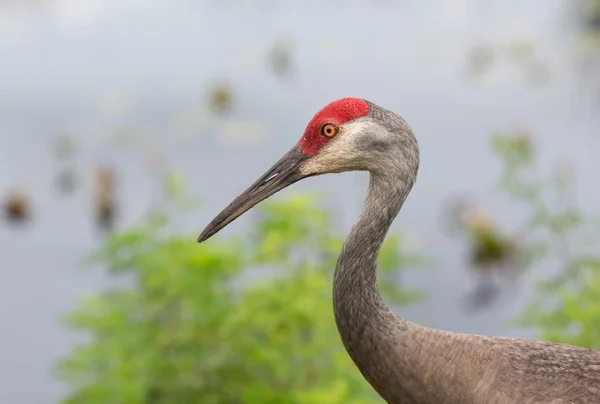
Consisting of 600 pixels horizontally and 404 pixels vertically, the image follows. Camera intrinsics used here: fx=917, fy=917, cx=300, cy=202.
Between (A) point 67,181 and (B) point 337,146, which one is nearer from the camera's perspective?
(B) point 337,146

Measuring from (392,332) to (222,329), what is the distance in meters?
1.74

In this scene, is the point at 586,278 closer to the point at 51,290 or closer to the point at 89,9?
the point at 51,290

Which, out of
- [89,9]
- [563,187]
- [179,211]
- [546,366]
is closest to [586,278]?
[563,187]

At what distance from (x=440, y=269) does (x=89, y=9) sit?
20.9ft

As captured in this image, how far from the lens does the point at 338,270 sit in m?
2.84

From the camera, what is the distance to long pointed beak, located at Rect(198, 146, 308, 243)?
2902mm

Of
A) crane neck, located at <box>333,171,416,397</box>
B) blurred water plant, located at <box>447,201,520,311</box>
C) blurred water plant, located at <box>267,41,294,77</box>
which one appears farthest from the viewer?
blurred water plant, located at <box>267,41,294,77</box>

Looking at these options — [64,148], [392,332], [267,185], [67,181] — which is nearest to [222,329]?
[267,185]

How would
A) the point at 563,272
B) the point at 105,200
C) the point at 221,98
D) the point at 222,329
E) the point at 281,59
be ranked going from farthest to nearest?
the point at 281,59 → the point at 221,98 → the point at 105,200 → the point at 563,272 → the point at 222,329

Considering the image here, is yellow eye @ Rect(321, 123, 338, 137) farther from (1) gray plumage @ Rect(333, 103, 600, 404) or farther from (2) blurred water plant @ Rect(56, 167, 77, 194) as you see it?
(2) blurred water plant @ Rect(56, 167, 77, 194)

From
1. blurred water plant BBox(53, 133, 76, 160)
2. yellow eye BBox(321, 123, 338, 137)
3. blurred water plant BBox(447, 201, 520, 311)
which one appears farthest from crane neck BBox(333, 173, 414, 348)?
blurred water plant BBox(53, 133, 76, 160)

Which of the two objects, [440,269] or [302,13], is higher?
[302,13]

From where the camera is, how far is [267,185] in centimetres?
293

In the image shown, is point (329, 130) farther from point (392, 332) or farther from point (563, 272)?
point (563, 272)
